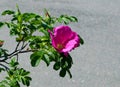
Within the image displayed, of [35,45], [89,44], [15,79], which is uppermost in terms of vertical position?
[35,45]

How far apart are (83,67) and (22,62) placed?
78 cm

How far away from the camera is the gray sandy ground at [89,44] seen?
4523 mm

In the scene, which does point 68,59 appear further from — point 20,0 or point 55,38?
point 20,0

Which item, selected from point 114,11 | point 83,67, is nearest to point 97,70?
point 83,67

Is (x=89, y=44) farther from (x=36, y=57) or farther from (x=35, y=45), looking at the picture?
(x=36, y=57)

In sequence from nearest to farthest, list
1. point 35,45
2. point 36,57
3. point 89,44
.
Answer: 1. point 36,57
2. point 35,45
3. point 89,44

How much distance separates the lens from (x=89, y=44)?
5.72m

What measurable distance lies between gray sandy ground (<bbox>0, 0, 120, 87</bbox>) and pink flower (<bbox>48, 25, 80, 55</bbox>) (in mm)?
2818

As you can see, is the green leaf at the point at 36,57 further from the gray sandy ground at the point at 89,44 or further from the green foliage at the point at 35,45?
the gray sandy ground at the point at 89,44

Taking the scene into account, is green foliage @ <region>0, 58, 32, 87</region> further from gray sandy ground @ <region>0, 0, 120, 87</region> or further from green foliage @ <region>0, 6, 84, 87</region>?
gray sandy ground @ <region>0, 0, 120, 87</region>

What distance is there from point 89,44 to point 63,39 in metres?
4.15

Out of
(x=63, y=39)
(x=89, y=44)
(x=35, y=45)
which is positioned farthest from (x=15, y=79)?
(x=89, y=44)

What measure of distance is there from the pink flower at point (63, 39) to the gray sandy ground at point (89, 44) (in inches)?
111

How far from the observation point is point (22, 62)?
4.92 m
